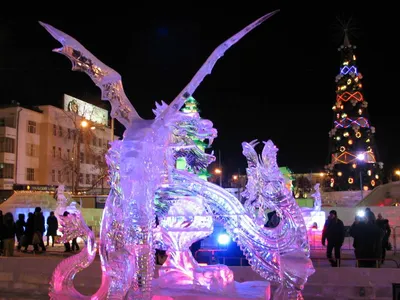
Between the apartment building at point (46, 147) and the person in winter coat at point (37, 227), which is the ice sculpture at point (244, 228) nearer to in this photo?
the person in winter coat at point (37, 227)

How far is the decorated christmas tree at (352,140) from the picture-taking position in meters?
31.5

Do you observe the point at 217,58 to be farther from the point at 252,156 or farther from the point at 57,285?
the point at 57,285

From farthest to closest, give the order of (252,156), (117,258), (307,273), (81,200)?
1. (81,200)
2. (252,156)
3. (307,273)
4. (117,258)

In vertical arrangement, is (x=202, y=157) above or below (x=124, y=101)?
below

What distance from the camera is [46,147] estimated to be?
38688mm

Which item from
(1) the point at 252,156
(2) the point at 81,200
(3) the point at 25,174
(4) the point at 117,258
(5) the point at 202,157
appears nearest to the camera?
(4) the point at 117,258

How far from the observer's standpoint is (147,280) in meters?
4.56

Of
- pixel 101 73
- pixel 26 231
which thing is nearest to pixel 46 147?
pixel 26 231

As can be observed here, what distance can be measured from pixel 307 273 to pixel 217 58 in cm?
253

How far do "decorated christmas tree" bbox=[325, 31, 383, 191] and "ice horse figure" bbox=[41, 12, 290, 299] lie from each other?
28453 mm

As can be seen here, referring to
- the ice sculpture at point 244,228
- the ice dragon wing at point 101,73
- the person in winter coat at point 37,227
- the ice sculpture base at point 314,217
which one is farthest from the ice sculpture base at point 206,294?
the ice sculpture base at point 314,217

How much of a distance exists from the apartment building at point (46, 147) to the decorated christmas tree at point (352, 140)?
16.7 m

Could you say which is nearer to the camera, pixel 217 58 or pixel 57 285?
pixel 217 58

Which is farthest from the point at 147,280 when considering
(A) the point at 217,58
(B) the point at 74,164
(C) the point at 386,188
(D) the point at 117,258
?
(B) the point at 74,164
